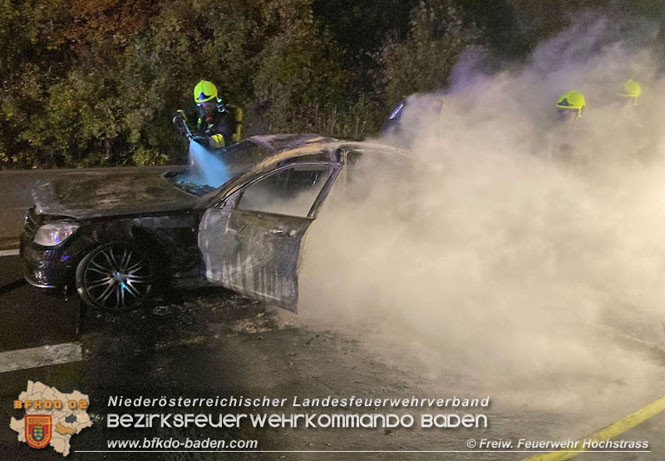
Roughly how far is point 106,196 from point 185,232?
0.77m

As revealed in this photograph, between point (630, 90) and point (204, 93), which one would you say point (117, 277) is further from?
point (630, 90)

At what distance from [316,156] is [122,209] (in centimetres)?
161

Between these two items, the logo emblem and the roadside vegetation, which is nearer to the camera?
the logo emblem

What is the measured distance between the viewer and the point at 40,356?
167 inches

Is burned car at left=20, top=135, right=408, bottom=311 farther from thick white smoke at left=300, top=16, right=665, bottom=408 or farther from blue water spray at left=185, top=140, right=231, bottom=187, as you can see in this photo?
thick white smoke at left=300, top=16, right=665, bottom=408

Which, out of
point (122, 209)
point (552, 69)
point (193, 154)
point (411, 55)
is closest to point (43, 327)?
point (122, 209)

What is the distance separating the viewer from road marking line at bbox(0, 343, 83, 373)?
411 cm

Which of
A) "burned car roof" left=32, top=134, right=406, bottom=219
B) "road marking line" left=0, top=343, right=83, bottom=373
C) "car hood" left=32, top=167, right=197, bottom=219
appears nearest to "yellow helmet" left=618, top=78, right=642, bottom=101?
"burned car roof" left=32, top=134, right=406, bottom=219

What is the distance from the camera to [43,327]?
15.3ft

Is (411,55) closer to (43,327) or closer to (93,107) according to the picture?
(93,107)

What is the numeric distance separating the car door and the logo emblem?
1.68 m

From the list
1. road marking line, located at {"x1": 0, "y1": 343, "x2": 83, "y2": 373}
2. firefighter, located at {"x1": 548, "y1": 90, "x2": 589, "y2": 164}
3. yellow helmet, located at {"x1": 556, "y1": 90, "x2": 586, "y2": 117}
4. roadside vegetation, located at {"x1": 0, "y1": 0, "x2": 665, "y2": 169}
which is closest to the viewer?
road marking line, located at {"x1": 0, "y1": 343, "x2": 83, "y2": 373}

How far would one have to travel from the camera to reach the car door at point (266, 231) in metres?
4.61

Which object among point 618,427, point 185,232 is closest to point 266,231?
point 185,232
